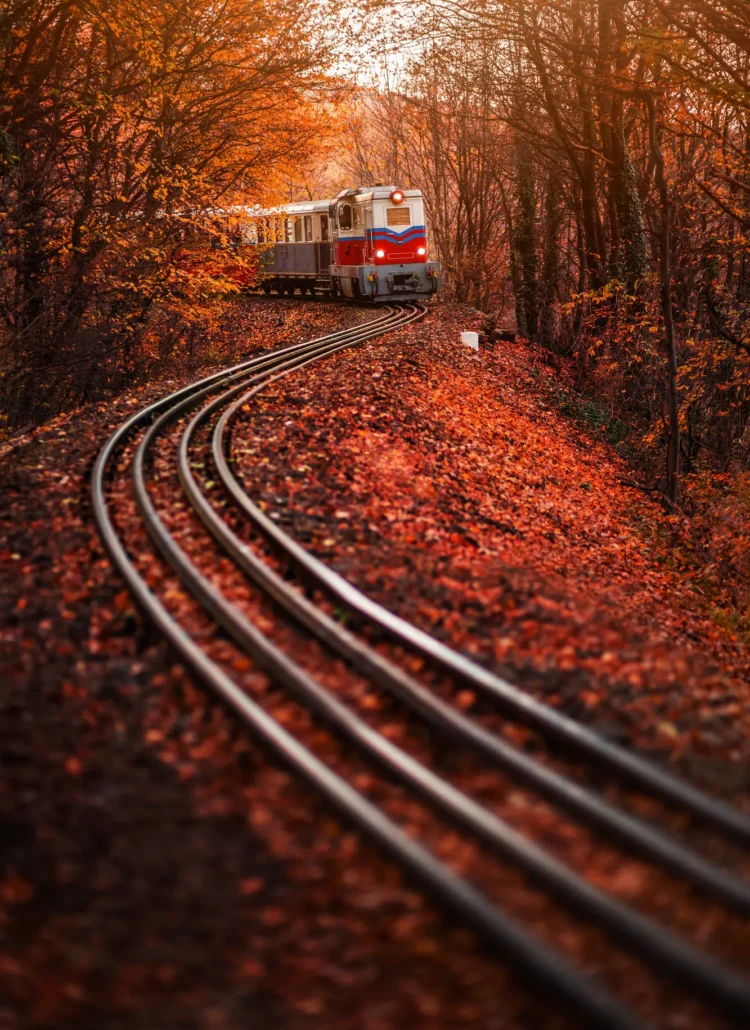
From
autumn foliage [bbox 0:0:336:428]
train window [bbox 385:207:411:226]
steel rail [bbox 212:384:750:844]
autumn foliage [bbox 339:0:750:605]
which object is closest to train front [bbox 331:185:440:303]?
train window [bbox 385:207:411:226]

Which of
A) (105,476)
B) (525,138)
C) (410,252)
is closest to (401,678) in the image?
(105,476)

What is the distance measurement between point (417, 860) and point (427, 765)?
0.90 meters

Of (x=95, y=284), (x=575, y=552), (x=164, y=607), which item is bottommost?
(x=575, y=552)

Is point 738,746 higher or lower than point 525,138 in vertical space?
lower

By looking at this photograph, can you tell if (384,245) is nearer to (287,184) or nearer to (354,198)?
(354,198)

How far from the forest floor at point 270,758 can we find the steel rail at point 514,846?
14 cm

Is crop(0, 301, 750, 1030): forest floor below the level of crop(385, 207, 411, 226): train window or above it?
below

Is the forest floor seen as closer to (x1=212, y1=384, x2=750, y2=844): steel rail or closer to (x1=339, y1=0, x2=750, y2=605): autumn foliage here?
(x1=212, y1=384, x2=750, y2=844): steel rail

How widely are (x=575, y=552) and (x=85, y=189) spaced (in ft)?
41.0

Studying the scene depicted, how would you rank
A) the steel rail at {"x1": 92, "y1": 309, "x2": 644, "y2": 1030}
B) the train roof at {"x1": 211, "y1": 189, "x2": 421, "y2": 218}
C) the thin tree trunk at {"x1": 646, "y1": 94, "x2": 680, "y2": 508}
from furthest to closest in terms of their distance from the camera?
the train roof at {"x1": 211, "y1": 189, "x2": 421, "y2": 218}, the thin tree trunk at {"x1": 646, "y1": 94, "x2": 680, "y2": 508}, the steel rail at {"x1": 92, "y1": 309, "x2": 644, "y2": 1030}

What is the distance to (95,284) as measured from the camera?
17.4m

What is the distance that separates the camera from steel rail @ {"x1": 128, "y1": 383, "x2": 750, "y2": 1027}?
10.00ft

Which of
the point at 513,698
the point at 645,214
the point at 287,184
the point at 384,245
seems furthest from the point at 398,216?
the point at 513,698

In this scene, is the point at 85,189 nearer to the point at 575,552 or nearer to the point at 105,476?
the point at 105,476
